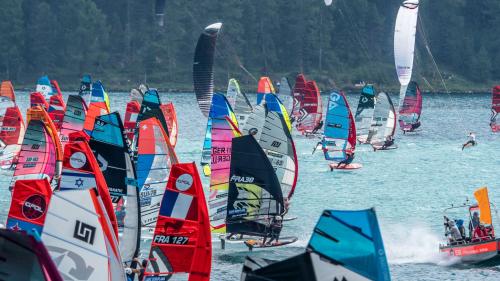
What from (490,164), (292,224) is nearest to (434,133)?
(490,164)

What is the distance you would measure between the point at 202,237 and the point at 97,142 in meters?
6.91

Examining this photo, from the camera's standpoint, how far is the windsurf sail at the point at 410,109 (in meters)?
85.1

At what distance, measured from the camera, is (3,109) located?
65750mm

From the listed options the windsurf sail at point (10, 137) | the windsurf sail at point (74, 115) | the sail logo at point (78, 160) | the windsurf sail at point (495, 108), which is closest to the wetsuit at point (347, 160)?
the windsurf sail at point (74, 115)

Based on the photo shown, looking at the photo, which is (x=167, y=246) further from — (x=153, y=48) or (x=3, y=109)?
(x=153, y=48)

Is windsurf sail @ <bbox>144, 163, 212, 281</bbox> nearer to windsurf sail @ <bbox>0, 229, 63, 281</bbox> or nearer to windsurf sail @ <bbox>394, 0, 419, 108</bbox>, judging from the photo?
windsurf sail @ <bbox>0, 229, 63, 281</bbox>

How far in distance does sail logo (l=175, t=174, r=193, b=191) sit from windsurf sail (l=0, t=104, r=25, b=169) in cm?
3059

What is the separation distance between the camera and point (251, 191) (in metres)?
35.2

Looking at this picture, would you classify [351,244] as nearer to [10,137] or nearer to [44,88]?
A: [10,137]

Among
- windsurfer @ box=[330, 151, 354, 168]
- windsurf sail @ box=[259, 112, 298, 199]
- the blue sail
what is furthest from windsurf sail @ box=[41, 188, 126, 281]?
windsurfer @ box=[330, 151, 354, 168]

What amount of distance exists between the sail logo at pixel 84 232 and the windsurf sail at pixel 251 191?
14.4m

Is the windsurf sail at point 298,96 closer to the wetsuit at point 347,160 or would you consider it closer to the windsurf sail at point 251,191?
the wetsuit at point 347,160

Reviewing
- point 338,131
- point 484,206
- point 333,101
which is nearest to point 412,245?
point 484,206

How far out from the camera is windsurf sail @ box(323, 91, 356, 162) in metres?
59.3
